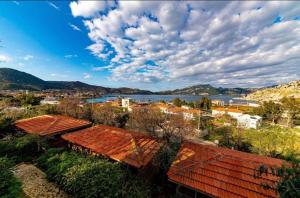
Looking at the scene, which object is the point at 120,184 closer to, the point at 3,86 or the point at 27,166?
the point at 27,166

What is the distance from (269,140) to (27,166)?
23208 mm

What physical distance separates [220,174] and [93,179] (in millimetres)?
5492

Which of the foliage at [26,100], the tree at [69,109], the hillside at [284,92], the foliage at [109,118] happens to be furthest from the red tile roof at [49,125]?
the hillside at [284,92]

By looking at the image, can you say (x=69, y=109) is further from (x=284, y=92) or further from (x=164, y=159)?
(x=284, y=92)

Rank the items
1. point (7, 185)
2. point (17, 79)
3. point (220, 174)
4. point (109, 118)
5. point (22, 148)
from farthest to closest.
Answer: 1. point (17, 79)
2. point (109, 118)
3. point (22, 148)
4. point (220, 174)
5. point (7, 185)

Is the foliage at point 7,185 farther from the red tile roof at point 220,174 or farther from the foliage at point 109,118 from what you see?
the foliage at point 109,118

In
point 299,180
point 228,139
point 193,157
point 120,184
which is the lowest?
point 228,139

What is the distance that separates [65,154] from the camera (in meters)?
8.99

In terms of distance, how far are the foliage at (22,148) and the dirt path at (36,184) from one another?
134 centimetres

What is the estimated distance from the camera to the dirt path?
718 centimetres

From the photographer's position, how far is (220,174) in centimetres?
687

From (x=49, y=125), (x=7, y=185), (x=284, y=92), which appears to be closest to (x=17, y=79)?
(x=49, y=125)

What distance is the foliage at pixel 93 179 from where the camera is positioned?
20.6 feet

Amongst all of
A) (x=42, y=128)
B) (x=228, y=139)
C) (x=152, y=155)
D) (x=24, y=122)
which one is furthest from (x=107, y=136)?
(x=228, y=139)
